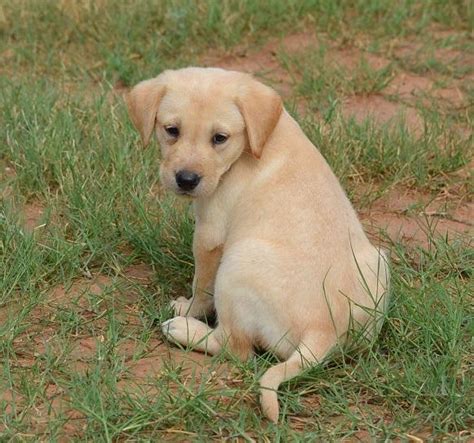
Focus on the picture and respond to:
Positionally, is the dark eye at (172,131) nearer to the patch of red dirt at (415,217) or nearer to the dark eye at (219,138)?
the dark eye at (219,138)

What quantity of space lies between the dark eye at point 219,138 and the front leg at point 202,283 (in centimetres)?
49

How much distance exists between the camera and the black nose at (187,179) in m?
4.54

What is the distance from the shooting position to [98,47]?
8.08 m

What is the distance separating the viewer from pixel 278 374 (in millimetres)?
4184

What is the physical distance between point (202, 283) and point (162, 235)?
74cm

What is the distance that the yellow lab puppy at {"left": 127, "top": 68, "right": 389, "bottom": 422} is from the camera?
→ 14.4 ft

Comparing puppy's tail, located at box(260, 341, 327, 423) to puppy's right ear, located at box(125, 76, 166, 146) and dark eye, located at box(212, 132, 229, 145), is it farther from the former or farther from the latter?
puppy's right ear, located at box(125, 76, 166, 146)

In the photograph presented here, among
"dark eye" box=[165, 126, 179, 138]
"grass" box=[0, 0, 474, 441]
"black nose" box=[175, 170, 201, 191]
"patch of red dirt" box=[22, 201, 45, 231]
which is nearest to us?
"grass" box=[0, 0, 474, 441]

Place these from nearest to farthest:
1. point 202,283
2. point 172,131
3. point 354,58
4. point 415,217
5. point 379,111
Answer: point 172,131
point 202,283
point 415,217
point 379,111
point 354,58

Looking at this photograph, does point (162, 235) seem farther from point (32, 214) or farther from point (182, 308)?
point (32, 214)

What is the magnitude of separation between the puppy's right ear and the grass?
33.2 inches

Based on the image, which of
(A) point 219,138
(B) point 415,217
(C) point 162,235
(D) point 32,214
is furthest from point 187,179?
(B) point 415,217

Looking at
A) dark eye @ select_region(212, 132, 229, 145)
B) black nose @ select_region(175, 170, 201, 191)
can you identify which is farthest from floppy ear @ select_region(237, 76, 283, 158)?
black nose @ select_region(175, 170, 201, 191)

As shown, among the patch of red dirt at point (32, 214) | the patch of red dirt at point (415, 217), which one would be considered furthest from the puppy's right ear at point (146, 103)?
the patch of red dirt at point (415, 217)
